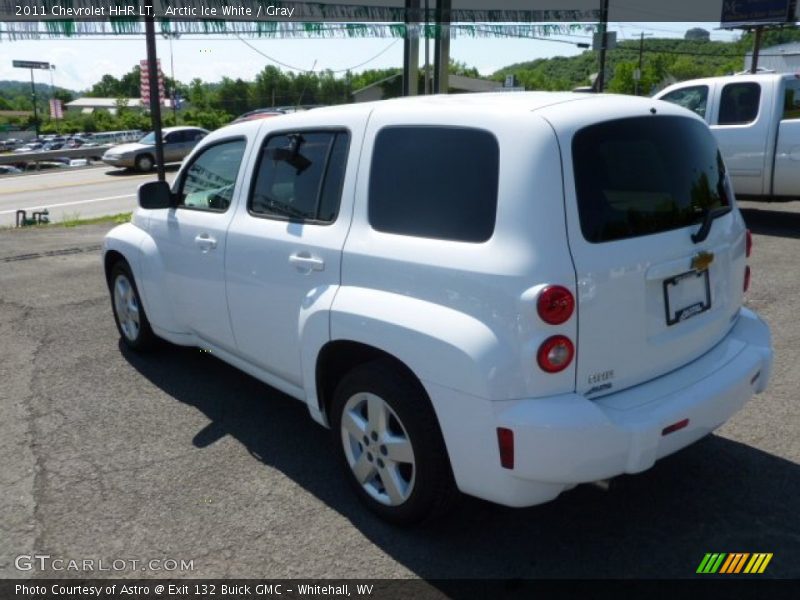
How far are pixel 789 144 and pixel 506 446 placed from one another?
28.7ft

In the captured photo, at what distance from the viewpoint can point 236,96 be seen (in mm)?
99250

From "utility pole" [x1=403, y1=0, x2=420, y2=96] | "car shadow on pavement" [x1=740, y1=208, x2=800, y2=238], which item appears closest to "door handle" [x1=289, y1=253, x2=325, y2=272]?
"car shadow on pavement" [x1=740, y1=208, x2=800, y2=238]

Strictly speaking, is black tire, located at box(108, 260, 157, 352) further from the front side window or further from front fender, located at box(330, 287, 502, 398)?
front fender, located at box(330, 287, 502, 398)

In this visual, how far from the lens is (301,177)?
3.65 metres

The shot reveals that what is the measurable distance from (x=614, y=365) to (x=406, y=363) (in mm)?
806

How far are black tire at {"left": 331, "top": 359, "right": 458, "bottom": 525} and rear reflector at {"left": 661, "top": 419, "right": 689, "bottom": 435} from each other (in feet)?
2.82

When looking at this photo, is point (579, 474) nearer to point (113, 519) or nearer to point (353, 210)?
point (353, 210)

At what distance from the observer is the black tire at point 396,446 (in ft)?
9.57

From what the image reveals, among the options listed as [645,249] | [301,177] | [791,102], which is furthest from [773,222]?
[301,177]

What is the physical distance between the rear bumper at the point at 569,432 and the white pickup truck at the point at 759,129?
7811 mm

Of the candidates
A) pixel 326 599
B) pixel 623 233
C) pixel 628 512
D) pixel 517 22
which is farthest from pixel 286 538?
pixel 517 22

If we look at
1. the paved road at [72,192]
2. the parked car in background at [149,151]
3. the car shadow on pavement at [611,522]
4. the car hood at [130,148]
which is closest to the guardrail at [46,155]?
the paved road at [72,192]

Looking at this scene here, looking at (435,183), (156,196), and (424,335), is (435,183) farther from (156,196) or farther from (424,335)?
(156,196)

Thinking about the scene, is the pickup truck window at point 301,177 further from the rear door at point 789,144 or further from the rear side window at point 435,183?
the rear door at point 789,144
